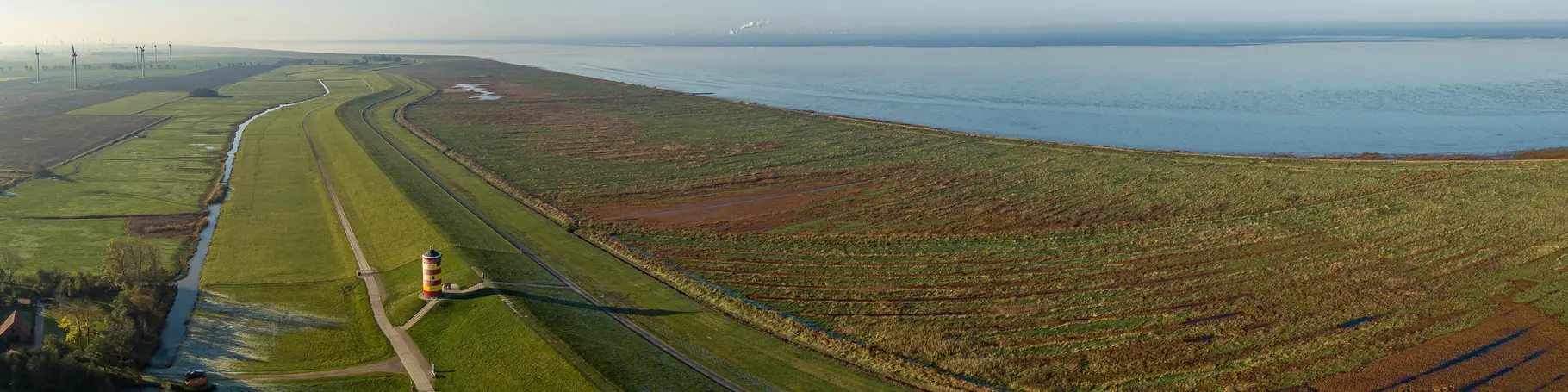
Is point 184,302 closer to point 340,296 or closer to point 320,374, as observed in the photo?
point 340,296

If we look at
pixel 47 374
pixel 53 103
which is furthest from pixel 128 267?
pixel 53 103

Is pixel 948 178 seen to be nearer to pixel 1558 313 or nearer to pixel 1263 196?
pixel 1263 196

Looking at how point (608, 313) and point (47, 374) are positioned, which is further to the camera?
point (608, 313)

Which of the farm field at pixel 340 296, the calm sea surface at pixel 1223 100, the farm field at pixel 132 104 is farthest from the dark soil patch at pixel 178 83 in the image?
the farm field at pixel 340 296

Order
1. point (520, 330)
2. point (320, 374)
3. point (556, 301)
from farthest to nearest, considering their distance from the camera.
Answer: point (556, 301) < point (520, 330) < point (320, 374)

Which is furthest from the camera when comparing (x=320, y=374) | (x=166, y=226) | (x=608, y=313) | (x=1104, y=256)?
(x=166, y=226)

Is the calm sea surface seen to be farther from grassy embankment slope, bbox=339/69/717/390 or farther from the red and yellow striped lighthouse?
the red and yellow striped lighthouse

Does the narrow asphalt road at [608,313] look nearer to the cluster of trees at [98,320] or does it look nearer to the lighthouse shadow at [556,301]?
the lighthouse shadow at [556,301]
